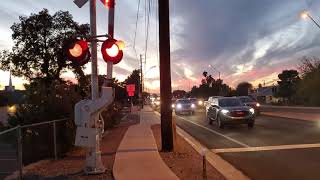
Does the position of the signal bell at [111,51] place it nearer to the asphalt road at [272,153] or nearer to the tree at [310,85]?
the asphalt road at [272,153]

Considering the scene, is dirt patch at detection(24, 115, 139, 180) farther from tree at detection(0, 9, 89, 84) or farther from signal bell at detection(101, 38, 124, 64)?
tree at detection(0, 9, 89, 84)

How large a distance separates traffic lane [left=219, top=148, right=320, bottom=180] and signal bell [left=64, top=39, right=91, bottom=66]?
4.82 m

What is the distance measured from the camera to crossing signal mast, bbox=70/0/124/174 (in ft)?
36.4

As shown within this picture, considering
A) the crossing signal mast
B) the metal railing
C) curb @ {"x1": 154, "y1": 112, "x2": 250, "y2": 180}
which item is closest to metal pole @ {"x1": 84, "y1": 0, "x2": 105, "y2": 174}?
the crossing signal mast

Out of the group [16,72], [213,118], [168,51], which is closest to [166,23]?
[168,51]

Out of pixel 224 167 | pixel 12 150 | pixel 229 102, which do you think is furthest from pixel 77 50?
pixel 229 102

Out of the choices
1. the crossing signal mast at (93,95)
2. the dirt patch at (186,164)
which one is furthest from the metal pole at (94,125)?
the dirt patch at (186,164)

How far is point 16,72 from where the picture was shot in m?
61.8

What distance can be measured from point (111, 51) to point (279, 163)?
598 cm

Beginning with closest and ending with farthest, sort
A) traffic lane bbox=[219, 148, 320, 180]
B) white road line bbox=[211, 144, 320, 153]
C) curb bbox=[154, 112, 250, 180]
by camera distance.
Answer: traffic lane bbox=[219, 148, 320, 180], curb bbox=[154, 112, 250, 180], white road line bbox=[211, 144, 320, 153]

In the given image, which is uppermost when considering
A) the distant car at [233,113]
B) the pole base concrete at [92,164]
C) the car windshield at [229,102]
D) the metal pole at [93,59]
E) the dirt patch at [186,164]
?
the metal pole at [93,59]

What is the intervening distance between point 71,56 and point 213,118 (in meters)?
21.9

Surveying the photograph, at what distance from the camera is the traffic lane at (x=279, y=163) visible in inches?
487

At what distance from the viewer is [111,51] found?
1111 centimetres
